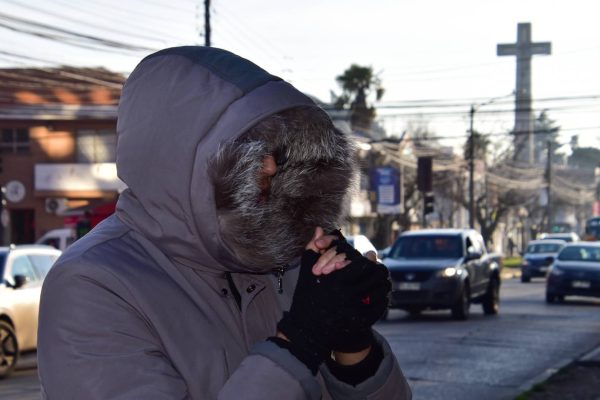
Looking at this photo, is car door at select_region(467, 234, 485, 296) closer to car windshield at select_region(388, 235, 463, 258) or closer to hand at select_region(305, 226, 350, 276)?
car windshield at select_region(388, 235, 463, 258)

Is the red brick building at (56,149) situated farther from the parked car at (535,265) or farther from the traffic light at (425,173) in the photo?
the parked car at (535,265)

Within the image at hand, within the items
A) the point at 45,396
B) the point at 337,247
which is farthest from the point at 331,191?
the point at 45,396

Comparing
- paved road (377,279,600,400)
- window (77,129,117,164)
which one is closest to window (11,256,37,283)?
paved road (377,279,600,400)

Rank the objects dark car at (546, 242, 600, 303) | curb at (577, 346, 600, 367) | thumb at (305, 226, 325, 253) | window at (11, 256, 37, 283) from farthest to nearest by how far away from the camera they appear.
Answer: dark car at (546, 242, 600, 303) < window at (11, 256, 37, 283) < curb at (577, 346, 600, 367) < thumb at (305, 226, 325, 253)

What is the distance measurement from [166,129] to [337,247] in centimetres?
40

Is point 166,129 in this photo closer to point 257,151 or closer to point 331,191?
point 257,151

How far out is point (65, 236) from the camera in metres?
35.4

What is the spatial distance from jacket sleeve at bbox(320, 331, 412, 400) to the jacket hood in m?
0.33

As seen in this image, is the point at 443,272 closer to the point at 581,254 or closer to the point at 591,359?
the point at 591,359

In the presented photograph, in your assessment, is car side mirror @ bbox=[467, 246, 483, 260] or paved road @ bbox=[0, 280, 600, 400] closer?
paved road @ bbox=[0, 280, 600, 400]

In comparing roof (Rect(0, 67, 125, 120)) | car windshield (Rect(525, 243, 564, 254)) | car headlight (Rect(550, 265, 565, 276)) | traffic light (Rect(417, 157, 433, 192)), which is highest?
roof (Rect(0, 67, 125, 120))

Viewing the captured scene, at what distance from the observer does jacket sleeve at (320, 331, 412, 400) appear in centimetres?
220

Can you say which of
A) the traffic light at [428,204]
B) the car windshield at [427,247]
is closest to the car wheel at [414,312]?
the car windshield at [427,247]

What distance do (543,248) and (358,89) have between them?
16.2 meters
